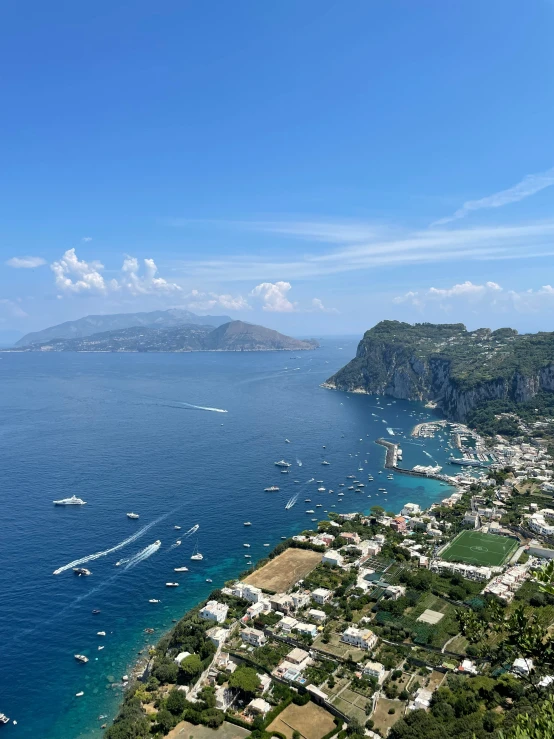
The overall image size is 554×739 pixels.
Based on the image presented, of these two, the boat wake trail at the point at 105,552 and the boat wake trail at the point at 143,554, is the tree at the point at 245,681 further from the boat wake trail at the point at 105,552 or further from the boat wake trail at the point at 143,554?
the boat wake trail at the point at 105,552

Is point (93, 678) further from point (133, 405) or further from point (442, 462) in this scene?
point (133, 405)

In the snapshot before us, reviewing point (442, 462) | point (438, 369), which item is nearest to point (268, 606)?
point (442, 462)

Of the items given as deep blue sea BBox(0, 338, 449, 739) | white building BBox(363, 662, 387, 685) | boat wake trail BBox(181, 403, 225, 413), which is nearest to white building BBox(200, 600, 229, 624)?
deep blue sea BBox(0, 338, 449, 739)

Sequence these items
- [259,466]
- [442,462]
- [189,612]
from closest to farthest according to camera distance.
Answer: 1. [189,612]
2. [259,466]
3. [442,462]

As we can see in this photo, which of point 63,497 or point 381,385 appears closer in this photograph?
point 63,497

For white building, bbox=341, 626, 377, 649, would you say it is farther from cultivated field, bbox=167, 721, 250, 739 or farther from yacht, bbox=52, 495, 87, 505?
yacht, bbox=52, 495, 87, 505

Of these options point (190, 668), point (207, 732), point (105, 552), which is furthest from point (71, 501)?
point (207, 732)

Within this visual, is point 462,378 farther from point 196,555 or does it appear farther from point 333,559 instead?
point 196,555
